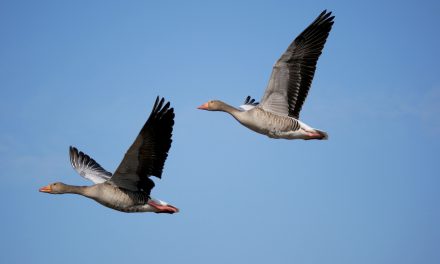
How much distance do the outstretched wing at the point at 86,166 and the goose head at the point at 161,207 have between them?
3040 millimetres

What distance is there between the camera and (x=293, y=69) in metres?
13.6

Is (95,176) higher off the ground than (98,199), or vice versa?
(95,176)

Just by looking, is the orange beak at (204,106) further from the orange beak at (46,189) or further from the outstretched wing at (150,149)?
the orange beak at (46,189)

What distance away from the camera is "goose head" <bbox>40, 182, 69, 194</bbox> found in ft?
44.2

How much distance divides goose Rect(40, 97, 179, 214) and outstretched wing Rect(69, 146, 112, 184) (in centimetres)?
231

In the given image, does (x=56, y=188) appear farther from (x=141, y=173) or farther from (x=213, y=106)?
(x=213, y=106)

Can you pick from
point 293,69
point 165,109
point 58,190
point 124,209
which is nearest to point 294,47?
point 293,69

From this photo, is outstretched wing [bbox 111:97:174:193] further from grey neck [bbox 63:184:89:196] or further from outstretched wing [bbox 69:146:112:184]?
outstretched wing [bbox 69:146:112:184]

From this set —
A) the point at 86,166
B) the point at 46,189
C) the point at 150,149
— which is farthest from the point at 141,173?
the point at 86,166

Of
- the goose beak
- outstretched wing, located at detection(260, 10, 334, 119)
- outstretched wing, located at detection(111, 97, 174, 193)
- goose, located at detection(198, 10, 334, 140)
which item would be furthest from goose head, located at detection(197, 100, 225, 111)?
the goose beak

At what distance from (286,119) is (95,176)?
16.3 feet

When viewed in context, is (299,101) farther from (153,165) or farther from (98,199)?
(98,199)

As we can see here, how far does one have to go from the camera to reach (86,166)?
1598cm

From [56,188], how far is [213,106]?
12.7 ft
